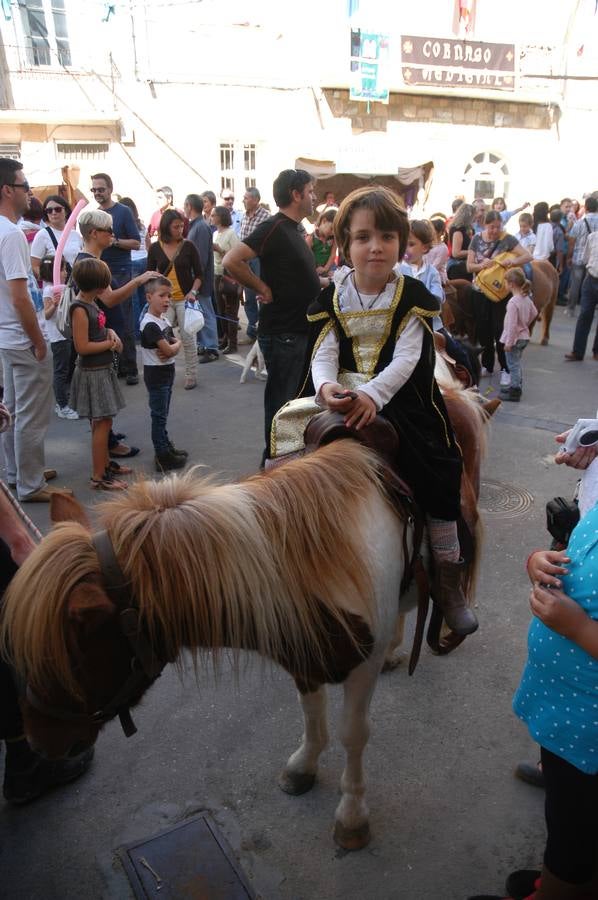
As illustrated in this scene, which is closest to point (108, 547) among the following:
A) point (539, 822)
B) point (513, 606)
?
point (539, 822)

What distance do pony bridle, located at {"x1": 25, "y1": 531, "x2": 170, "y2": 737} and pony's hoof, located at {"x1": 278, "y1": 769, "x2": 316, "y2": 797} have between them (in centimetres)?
→ 108

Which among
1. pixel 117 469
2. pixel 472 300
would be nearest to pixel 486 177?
pixel 472 300

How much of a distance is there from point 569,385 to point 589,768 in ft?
23.7

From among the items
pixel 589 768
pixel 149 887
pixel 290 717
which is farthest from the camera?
pixel 290 717

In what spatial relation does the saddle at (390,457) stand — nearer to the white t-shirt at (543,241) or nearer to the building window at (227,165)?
the white t-shirt at (543,241)

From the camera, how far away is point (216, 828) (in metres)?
2.32

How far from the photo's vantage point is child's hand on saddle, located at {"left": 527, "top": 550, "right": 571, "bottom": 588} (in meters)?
1.47

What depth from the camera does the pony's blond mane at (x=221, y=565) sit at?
1.49 metres

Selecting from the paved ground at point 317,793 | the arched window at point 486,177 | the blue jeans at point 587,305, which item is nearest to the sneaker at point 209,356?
the blue jeans at point 587,305

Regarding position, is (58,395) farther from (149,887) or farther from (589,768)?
(589,768)

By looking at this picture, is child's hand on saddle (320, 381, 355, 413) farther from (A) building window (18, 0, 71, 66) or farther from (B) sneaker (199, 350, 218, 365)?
(A) building window (18, 0, 71, 66)

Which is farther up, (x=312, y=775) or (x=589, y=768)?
(x=589, y=768)

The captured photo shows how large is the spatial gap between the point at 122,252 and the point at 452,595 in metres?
6.65

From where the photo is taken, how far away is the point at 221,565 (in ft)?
5.14
